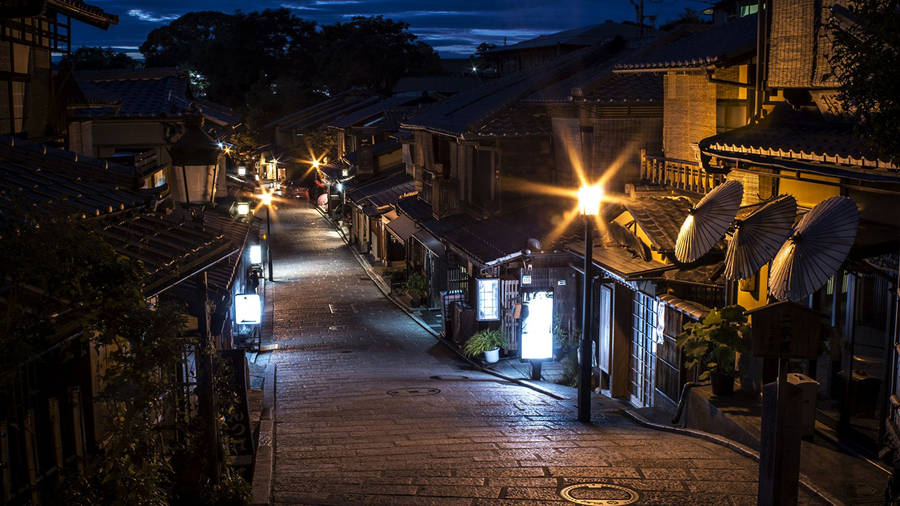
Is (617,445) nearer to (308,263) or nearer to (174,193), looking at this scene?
(174,193)

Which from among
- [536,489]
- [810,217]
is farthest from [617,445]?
[810,217]

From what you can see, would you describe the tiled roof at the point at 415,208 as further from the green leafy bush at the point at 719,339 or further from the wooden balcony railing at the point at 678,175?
the green leafy bush at the point at 719,339

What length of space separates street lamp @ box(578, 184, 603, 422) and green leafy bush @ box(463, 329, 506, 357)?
8274 mm

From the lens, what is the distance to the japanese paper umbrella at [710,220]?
12586mm

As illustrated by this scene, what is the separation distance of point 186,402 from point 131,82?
18.6m

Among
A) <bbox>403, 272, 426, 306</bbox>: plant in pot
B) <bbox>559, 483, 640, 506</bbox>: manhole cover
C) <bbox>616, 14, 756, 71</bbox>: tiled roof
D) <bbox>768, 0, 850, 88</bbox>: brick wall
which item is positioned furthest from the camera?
<bbox>403, 272, 426, 306</bbox>: plant in pot

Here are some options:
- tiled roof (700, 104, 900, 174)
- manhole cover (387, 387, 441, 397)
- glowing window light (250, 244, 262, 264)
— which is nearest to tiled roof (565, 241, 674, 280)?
tiled roof (700, 104, 900, 174)

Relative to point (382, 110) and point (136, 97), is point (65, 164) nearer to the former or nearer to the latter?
point (136, 97)

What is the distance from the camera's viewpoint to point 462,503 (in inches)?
383

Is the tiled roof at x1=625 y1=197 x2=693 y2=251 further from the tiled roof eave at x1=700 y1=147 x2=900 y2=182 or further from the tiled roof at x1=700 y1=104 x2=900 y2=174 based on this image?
the tiled roof at x1=700 y1=104 x2=900 y2=174

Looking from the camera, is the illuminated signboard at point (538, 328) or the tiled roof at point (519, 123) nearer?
the illuminated signboard at point (538, 328)

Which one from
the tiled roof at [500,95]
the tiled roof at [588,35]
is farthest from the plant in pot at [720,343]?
the tiled roof at [588,35]

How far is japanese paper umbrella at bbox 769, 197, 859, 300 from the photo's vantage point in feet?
32.7

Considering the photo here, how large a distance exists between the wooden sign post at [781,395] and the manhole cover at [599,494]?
178 cm
